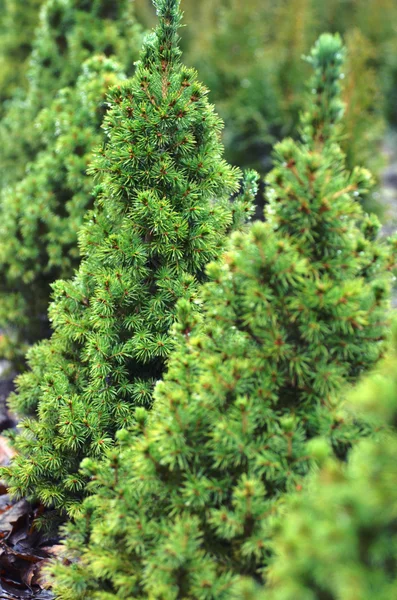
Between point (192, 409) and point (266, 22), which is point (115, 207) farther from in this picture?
point (266, 22)

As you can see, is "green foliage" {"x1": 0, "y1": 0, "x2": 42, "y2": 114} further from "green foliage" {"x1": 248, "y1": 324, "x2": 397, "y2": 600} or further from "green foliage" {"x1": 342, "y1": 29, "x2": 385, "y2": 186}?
"green foliage" {"x1": 248, "y1": 324, "x2": 397, "y2": 600}

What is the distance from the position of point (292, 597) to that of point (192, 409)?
0.73 m

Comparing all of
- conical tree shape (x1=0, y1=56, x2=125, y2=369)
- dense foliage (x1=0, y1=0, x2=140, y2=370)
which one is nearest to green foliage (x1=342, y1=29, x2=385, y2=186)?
dense foliage (x1=0, y1=0, x2=140, y2=370)

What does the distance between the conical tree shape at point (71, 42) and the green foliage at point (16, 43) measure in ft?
7.33

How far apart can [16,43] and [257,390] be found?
747 centimetres

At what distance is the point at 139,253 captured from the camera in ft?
9.28

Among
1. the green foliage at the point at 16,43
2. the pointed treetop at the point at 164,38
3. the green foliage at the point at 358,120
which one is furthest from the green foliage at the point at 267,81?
the pointed treetop at the point at 164,38

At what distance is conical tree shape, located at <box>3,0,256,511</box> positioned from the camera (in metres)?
2.80

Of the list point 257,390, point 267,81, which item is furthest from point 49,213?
point 267,81

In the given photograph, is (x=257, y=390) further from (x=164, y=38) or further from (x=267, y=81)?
(x=267, y=81)

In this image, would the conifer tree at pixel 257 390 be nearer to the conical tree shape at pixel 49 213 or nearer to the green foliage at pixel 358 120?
the conical tree shape at pixel 49 213

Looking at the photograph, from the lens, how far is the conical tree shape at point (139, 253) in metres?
2.80

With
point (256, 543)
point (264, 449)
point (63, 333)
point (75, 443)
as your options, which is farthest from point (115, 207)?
point (256, 543)

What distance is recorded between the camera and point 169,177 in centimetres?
284
